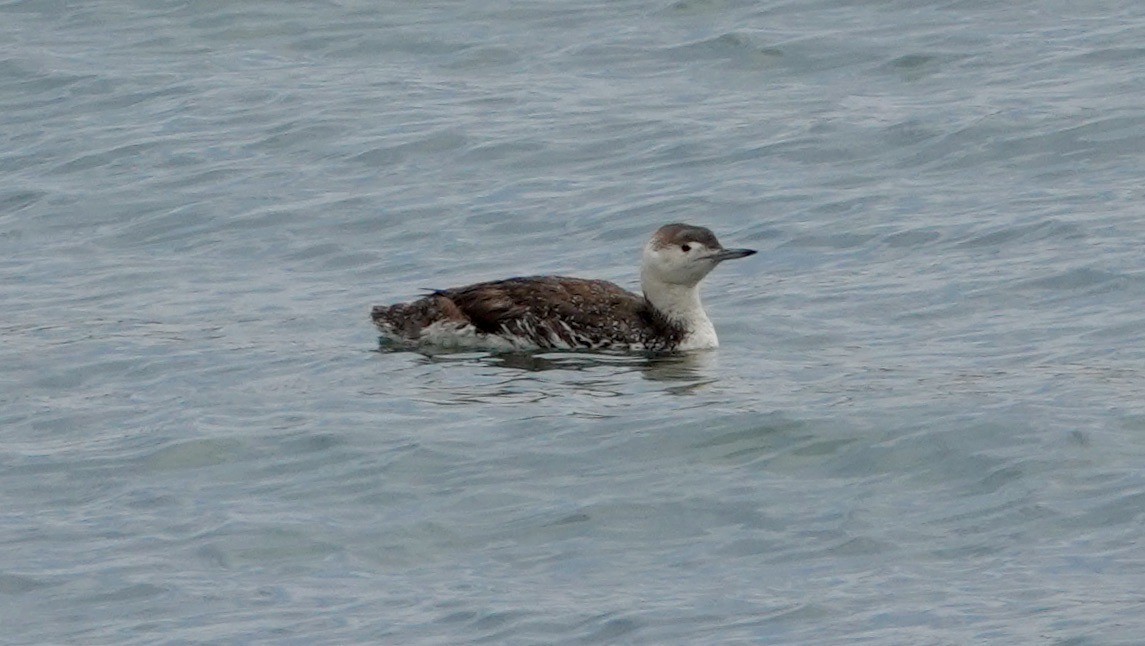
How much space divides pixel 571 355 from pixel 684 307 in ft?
2.47

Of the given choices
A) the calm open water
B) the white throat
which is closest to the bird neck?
the white throat

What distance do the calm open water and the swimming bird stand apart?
0.69 ft

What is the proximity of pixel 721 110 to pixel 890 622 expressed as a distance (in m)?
11.1

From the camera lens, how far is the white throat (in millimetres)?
14406

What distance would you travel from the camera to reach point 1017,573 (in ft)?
31.4

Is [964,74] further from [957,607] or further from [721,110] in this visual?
[957,607]

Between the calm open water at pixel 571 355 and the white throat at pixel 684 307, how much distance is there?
21cm

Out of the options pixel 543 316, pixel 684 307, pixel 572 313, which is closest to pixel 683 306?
pixel 684 307

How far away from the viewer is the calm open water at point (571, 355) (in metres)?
9.80

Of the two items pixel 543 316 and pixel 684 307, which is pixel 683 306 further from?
pixel 543 316

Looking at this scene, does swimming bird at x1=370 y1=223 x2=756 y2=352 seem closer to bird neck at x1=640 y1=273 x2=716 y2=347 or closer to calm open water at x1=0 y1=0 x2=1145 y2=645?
bird neck at x1=640 y1=273 x2=716 y2=347

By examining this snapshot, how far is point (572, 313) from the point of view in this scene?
14.5 m

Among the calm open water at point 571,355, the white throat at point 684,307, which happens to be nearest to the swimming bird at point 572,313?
the white throat at point 684,307

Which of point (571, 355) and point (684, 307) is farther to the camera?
point (684, 307)
